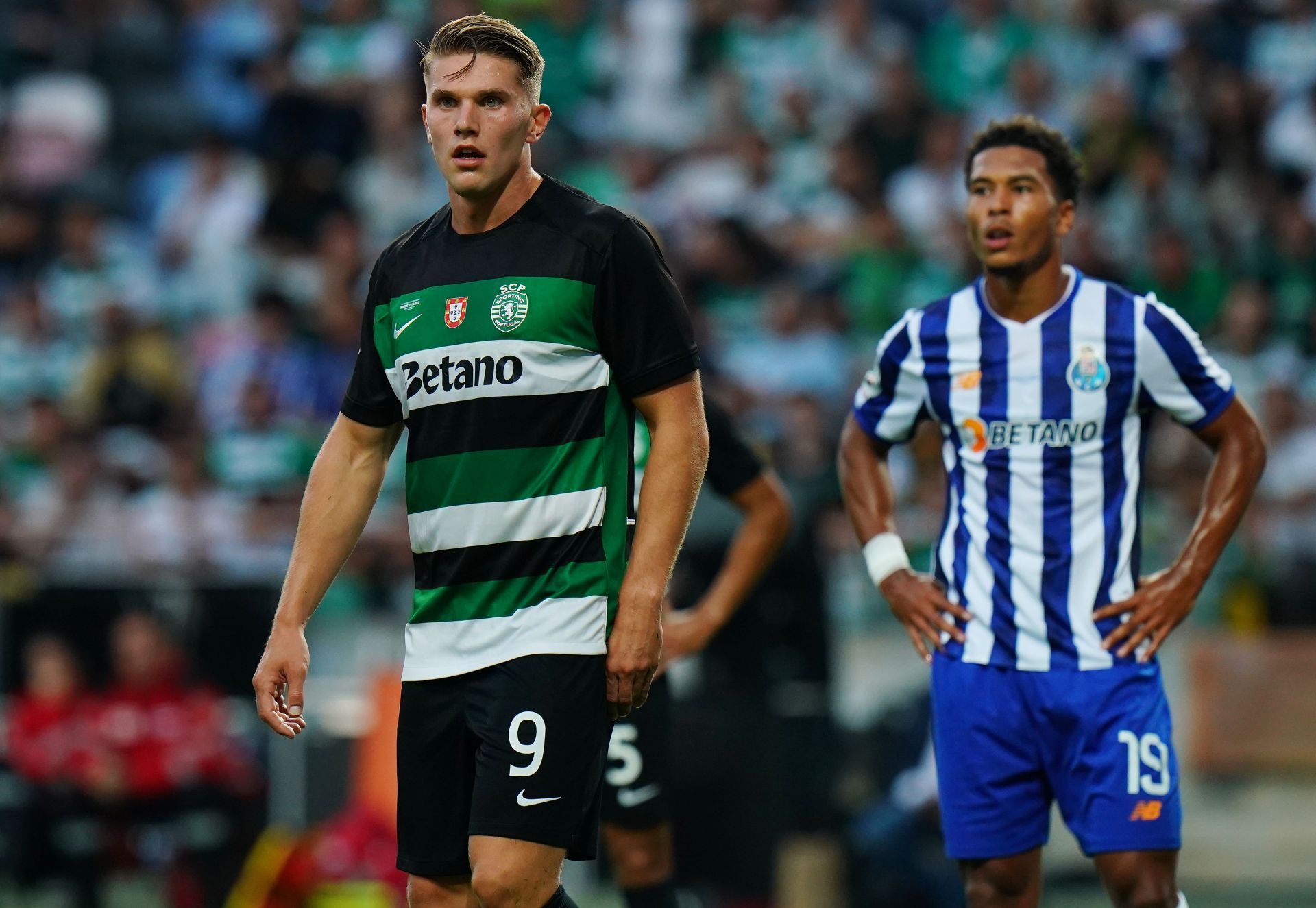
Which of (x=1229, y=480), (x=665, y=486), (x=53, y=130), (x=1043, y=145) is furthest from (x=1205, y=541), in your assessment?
(x=53, y=130)

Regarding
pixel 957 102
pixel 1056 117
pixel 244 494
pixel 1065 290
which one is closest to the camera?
pixel 1065 290

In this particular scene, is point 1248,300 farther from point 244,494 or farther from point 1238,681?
point 244,494

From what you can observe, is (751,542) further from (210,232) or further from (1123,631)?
(210,232)

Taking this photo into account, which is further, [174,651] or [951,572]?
[174,651]

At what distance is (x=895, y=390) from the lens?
5.64m

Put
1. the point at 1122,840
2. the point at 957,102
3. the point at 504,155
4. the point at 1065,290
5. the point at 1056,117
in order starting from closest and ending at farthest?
the point at 504,155 → the point at 1122,840 → the point at 1065,290 → the point at 1056,117 → the point at 957,102

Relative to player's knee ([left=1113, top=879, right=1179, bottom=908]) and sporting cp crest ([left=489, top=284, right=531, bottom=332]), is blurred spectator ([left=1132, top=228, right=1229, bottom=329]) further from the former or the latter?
sporting cp crest ([left=489, top=284, right=531, bottom=332])

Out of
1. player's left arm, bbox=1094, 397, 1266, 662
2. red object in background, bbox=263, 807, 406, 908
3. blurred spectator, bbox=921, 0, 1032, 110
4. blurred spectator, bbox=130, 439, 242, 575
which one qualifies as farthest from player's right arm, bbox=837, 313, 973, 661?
blurred spectator, bbox=921, 0, 1032, 110

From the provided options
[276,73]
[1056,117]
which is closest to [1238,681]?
[1056,117]

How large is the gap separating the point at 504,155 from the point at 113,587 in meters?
→ 6.19

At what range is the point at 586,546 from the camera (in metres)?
4.46

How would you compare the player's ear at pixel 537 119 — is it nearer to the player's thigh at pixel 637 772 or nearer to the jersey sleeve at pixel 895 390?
the jersey sleeve at pixel 895 390

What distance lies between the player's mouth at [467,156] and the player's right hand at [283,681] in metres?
1.15

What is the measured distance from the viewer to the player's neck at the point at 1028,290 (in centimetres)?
541
